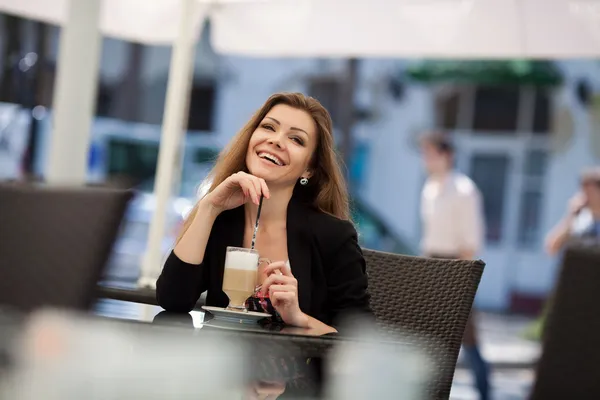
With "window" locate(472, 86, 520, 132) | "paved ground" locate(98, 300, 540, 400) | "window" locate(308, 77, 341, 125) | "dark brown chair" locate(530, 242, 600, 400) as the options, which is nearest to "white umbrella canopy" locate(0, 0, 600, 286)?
"paved ground" locate(98, 300, 540, 400)

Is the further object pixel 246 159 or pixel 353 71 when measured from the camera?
pixel 353 71

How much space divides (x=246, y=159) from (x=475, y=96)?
574 inches

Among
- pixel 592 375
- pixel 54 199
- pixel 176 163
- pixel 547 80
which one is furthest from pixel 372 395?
pixel 547 80

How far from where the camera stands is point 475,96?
1673 cm

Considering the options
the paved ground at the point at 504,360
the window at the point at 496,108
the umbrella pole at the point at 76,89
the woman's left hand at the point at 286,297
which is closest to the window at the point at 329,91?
the window at the point at 496,108

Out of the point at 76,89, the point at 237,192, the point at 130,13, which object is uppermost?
the point at 130,13

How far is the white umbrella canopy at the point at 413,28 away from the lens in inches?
176

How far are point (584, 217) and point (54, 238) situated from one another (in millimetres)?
5392

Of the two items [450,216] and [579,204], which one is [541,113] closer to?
[579,204]

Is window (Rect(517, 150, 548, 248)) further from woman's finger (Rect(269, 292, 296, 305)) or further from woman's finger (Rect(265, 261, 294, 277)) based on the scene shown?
woman's finger (Rect(269, 292, 296, 305))

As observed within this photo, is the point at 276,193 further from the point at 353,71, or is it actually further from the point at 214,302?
the point at 353,71

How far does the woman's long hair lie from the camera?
2521 millimetres

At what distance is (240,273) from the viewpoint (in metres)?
2.13

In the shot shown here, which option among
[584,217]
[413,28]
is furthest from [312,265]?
[584,217]
